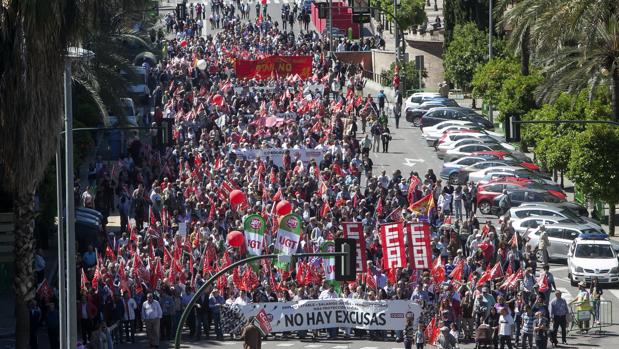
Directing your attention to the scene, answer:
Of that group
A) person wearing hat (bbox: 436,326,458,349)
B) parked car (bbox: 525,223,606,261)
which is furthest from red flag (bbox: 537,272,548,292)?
parked car (bbox: 525,223,606,261)

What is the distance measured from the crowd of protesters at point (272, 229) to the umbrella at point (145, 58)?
16.9 feet

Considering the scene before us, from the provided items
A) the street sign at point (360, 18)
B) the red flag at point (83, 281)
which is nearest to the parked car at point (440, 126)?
the street sign at point (360, 18)

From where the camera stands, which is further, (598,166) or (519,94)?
(519,94)

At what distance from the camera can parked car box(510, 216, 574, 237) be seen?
161 feet

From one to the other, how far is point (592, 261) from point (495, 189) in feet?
30.5

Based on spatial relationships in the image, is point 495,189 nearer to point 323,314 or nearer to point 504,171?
point 504,171

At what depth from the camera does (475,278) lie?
130 ft

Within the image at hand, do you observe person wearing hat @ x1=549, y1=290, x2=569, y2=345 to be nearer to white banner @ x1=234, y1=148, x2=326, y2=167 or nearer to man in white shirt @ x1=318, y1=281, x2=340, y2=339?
man in white shirt @ x1=318, y1=281, x2=340, y2=339

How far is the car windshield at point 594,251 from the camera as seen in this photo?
45.0 m

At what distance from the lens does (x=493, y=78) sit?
70438 mm

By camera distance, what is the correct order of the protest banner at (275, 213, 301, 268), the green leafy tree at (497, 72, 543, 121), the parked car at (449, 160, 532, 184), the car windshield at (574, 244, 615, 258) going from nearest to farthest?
the protest banner at (275, 213, 301, 268)
the car windshield at (574, 244, 615, 258)
the parked car at (449, 160, 532, 184)
the green leafy tree at (497, 72, 543, 121)

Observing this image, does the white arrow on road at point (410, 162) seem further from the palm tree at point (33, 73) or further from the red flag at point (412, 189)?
the palm tree at point (33, 73)

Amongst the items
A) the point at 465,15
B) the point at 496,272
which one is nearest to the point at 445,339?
the point at 496,272

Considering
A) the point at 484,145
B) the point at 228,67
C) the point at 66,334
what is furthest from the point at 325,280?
the point at 228,67
